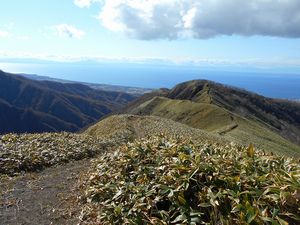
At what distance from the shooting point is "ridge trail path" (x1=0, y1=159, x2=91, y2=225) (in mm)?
10461

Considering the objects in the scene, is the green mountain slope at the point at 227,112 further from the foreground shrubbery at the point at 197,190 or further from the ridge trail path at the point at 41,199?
the foreground shrubbery at the point at 197,190

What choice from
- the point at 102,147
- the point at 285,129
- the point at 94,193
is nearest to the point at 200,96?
the point at 285,129

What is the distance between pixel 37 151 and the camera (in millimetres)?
19250

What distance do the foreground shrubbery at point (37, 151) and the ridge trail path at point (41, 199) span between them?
3.49ft

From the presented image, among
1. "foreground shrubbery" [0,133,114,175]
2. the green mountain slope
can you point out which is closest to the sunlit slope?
"foreground shrubbery" [0,133,114,175]

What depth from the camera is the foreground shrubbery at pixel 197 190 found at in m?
7.68

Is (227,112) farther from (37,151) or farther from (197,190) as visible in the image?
(197,190)

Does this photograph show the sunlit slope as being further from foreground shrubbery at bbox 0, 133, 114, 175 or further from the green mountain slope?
the green mountain slope

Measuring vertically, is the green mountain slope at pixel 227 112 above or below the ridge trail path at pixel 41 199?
below

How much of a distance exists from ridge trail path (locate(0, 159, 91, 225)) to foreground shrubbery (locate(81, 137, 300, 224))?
0.62m

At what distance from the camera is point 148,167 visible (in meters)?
10.7

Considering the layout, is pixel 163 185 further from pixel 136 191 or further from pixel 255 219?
pixel 255 219

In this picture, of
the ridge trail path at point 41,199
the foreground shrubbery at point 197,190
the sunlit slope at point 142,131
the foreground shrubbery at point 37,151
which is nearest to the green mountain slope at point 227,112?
the sunlit slope at point 142,131

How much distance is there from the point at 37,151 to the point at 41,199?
734 cm
